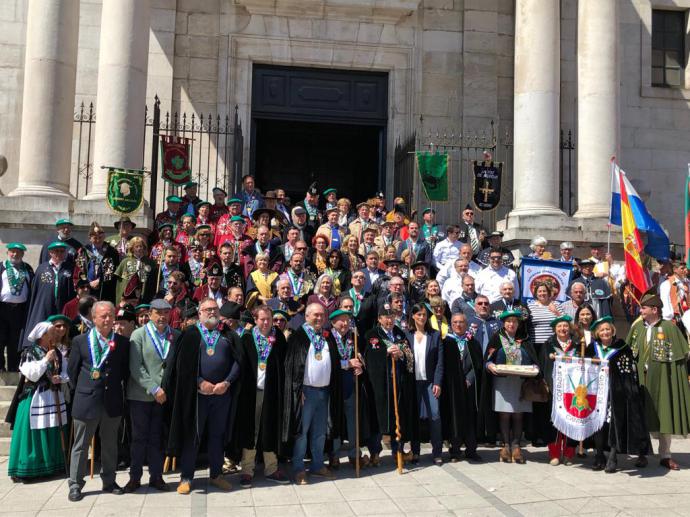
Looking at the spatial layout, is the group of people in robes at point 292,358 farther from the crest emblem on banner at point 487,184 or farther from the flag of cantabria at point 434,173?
the flag of cantabria at point 434,173

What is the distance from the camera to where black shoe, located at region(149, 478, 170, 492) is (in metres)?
7.23

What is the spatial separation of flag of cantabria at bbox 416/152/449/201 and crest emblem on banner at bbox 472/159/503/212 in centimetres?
69

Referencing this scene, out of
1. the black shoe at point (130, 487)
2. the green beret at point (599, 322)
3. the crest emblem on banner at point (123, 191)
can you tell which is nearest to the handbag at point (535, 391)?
the green beret at point (599, 322)

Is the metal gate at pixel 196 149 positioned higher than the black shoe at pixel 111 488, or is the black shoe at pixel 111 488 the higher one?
the metal gate at pixel 196 149

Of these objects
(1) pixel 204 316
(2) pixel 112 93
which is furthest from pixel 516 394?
(2) pixel 112 93

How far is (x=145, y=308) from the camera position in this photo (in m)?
8.12

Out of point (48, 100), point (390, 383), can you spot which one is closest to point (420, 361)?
point (390, 383)

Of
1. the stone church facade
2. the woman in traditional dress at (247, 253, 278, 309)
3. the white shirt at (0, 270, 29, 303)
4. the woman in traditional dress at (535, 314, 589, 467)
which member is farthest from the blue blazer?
the stone church facade

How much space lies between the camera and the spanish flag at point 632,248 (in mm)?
10575

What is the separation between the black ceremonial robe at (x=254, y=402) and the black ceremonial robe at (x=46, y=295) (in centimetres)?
317

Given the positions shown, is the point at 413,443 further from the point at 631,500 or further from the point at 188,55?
the point at 188,55

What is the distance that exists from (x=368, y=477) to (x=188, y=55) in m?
11.2

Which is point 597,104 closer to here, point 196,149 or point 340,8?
point 340,8

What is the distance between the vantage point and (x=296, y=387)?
782cm
